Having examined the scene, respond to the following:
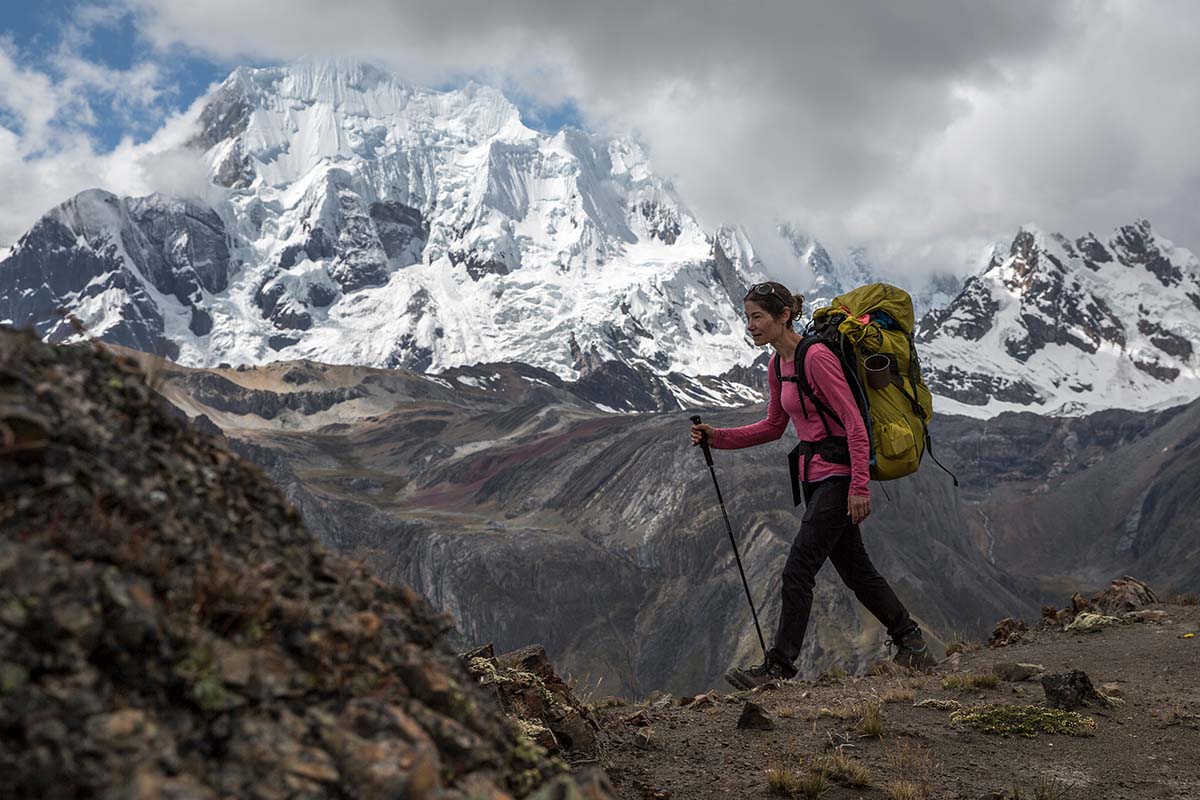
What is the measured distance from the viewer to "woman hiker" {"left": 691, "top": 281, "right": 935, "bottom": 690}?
6570mm

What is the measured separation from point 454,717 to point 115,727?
3.02 feet

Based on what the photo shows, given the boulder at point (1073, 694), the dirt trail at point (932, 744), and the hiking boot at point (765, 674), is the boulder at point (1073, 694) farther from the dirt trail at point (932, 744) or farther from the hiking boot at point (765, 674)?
the hiking boot at point (765, 674)

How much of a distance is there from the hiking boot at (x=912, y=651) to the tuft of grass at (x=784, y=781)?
11.0 ft

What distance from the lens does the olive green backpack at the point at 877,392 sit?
A: 6.71 m

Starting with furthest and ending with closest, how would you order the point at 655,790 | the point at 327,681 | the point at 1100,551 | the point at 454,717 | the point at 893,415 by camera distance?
the point at 1100,551
the point at 893,415
the point at 655,790
the point at 454,717
the point at 327,681

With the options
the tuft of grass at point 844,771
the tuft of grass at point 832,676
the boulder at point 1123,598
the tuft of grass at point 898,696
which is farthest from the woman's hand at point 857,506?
the boulder at point 1123,598

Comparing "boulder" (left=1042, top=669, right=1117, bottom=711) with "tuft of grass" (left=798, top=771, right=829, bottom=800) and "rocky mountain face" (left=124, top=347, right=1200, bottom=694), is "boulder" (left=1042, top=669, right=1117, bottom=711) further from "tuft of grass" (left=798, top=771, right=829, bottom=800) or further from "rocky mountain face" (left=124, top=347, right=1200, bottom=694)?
"rocky mountain face" (left=124, top=347, right=1200, bottom=694)

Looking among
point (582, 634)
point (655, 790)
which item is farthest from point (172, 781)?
point (582, 634)

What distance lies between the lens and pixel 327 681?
2385 mm

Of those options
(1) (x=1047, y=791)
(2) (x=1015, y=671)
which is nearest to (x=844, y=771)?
(1) (x=1047, y=791)

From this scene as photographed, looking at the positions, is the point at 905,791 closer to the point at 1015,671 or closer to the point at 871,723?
the point at 871,723

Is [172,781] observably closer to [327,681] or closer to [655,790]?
[327,681]

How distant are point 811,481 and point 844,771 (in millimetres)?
2327

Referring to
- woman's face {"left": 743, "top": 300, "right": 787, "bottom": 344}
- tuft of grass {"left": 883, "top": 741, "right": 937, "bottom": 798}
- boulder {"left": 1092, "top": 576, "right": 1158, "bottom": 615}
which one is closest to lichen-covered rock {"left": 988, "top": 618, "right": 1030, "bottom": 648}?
boulder {"left": 1092, "top": 576, "right": 1158, "bottom": 615}
